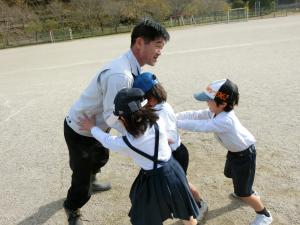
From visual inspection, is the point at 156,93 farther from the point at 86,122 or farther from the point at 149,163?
the point at 86,122

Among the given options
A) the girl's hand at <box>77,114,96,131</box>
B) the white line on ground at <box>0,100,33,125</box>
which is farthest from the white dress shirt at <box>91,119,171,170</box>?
the white line on ground at <box>0,100,33,125</box>

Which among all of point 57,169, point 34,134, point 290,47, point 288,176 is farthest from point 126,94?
point 290,47

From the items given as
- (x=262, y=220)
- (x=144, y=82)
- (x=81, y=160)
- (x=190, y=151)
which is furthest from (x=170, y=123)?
(x=190, y=151)

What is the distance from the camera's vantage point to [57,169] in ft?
15.3

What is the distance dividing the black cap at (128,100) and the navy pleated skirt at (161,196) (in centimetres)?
50

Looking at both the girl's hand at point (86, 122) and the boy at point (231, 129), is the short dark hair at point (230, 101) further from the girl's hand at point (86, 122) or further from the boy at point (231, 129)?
the girl's hand at point (86, 122)

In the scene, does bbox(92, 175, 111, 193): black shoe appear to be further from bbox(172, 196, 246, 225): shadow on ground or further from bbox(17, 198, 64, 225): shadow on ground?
bbox(172, 196, 246, 225): shadow on ground

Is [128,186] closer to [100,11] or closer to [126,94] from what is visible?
[126,94]

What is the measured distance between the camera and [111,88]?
2500 mm

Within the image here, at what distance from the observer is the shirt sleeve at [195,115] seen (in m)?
3.03

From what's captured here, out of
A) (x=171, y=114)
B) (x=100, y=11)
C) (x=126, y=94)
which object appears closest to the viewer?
(x=126, y=94)

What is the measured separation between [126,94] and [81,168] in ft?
3.51

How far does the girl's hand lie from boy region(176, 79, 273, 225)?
677mm

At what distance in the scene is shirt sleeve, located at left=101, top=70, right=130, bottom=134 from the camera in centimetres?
247
